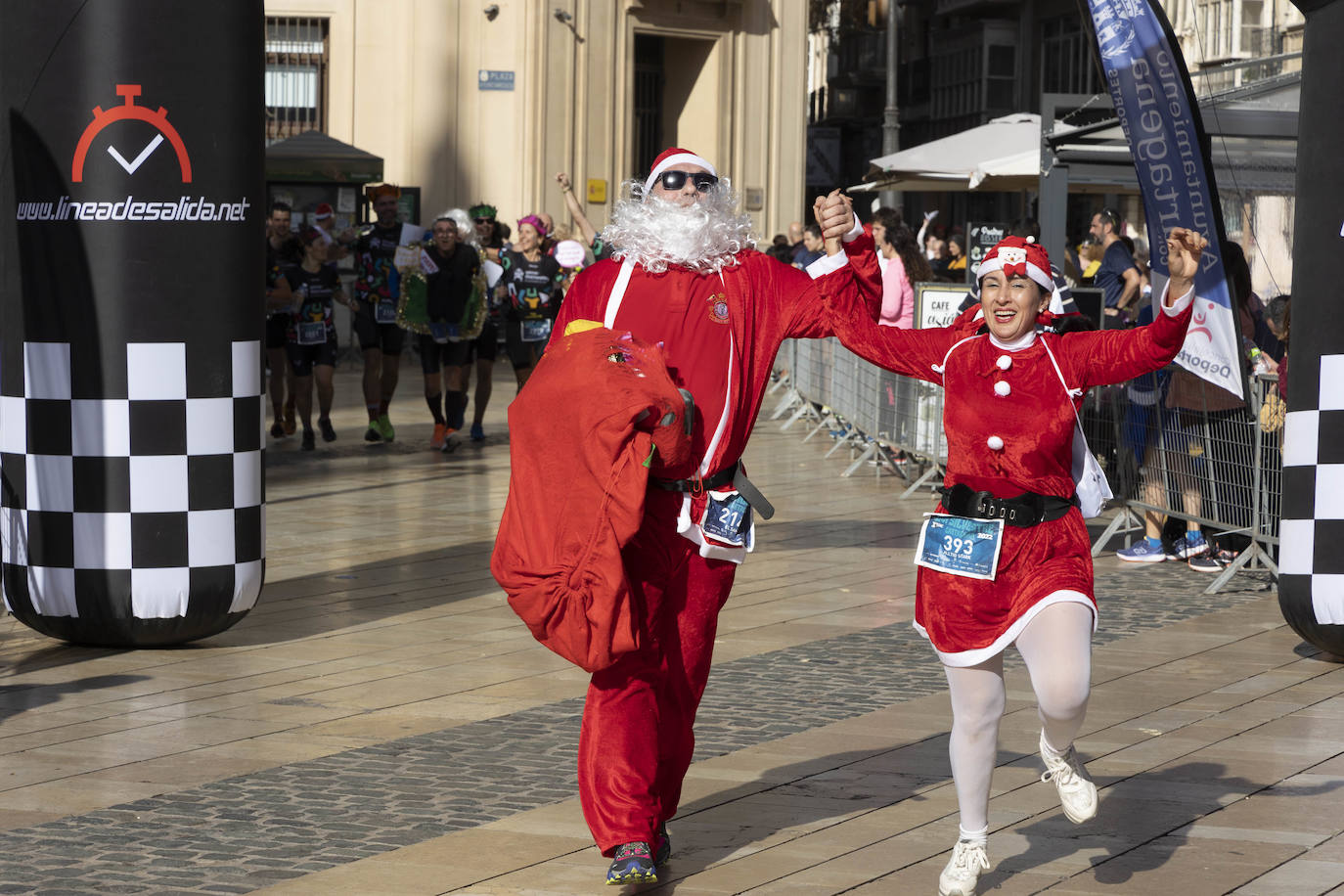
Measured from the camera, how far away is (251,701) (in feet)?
20.9

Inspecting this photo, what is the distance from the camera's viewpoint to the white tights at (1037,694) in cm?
438

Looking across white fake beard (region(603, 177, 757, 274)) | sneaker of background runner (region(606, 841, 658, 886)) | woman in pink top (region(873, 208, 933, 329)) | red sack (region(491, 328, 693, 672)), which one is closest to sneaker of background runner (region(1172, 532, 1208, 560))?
woman in pink top (region(873, 208, 933, 329))

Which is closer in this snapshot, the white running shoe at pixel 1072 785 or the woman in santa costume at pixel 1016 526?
the woman in santa costume at pixel 1016 526

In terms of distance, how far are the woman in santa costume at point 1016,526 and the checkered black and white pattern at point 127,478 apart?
3295 millimetres

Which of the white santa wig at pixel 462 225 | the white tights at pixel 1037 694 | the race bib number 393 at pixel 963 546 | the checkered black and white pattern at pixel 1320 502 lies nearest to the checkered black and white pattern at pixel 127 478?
the race bib number 393 at pixel 963 546

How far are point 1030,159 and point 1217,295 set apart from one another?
872 centimetres

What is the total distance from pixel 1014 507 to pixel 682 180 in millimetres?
1261

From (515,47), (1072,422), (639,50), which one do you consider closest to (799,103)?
(639,50)

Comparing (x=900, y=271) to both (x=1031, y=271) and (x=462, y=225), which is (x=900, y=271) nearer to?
(x=462, y=225)

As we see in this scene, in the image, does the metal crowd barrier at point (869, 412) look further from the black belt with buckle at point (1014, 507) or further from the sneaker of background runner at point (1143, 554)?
the black belt with buckle at point (1014, 507)

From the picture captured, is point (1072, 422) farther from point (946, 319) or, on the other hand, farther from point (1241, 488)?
point (946, 319)

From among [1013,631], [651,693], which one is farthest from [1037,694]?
[651,693]

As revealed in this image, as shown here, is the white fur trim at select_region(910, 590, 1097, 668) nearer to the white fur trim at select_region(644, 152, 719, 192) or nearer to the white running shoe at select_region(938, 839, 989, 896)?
the white running shoe at select_region(938, 839, 989, 896)

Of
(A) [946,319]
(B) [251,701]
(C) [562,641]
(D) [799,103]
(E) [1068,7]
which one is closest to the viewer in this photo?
(C) [562,641]
